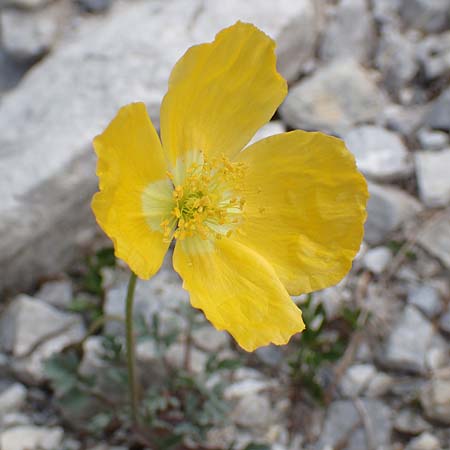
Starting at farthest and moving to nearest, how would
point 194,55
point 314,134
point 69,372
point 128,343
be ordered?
point 69,372, point 128,343, point 314,134, point 194,55

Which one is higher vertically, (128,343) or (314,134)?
(314,134)

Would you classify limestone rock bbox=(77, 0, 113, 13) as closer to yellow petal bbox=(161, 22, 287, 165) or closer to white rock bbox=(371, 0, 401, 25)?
white rock bbox=(371, 0, 401, 25)

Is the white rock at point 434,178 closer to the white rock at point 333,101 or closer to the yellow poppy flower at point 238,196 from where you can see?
the white rock at point 333,101

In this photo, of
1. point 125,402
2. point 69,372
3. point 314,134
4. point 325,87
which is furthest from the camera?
point 325,87

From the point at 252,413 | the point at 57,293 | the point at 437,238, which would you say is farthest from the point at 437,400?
the point at 57,293

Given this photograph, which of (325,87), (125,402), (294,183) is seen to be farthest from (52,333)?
(325,87)

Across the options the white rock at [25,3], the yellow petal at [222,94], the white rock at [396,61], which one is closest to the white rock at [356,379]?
the yellow petal at [222,94]

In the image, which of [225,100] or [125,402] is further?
[125,402]

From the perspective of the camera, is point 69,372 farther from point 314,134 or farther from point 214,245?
point 314,134
